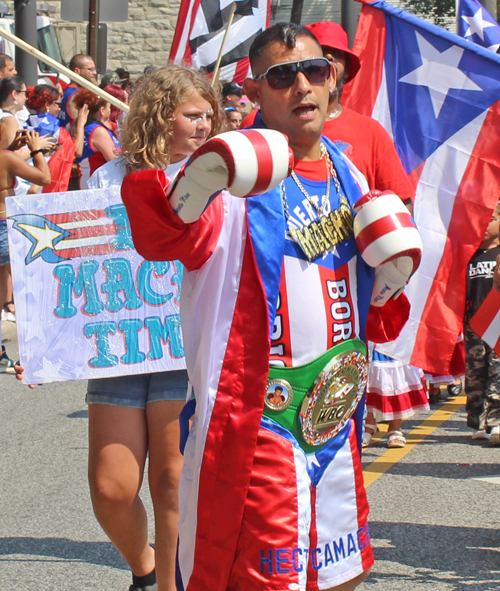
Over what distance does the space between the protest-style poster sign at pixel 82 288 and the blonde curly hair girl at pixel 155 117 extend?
233mm

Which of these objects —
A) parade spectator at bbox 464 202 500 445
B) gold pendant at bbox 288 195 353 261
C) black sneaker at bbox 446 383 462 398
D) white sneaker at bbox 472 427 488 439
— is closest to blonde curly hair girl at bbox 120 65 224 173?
gold pendant at bbox 288 195 353 261

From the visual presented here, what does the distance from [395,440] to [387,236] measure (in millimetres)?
3861

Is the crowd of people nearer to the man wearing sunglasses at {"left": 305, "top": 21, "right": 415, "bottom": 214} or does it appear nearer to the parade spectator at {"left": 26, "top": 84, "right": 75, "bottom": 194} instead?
the man wearing sunglasses at {"left": 305, "top": 21, "right": 415, "bottom": 214}

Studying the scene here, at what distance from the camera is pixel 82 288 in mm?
3451

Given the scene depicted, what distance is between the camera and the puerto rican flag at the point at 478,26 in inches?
221

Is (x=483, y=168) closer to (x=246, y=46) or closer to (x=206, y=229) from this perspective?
(x=206, y=229)

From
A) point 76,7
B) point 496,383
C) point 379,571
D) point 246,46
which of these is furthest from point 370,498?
point 76,7

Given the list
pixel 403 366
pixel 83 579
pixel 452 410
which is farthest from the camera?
pixel 452 410

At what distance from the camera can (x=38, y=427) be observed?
627 centimetres

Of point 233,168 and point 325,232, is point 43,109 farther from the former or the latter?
point 233,168

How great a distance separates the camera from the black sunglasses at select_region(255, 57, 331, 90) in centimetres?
245

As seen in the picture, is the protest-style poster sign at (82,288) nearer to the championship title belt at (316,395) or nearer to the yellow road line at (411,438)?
the championship title belt at (316,395)

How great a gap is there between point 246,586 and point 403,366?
3881 millimetres

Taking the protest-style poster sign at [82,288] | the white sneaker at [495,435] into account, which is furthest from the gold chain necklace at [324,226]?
the white sneaker at [495,435]
